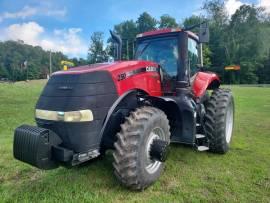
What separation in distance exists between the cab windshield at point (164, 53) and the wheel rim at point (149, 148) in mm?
1309

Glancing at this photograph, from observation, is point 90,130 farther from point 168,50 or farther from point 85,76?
point 168,50

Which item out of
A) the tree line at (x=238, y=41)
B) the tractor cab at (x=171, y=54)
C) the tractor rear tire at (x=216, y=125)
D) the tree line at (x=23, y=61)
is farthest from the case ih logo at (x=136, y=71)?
the tree line at (x=23, y=61)

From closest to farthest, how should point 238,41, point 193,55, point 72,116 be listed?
point 72,116 < point 193,55 < point 238,41

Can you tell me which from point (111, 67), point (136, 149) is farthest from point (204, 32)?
point (136, 149)

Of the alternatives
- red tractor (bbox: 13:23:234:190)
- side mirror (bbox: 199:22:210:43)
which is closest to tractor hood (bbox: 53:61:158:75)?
red tractor (bbox: 13:23:234:190)

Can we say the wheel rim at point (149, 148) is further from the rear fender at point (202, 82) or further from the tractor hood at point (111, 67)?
the rear fender at point (202, 82)

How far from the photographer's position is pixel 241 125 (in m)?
8.52

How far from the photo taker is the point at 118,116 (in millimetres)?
3836

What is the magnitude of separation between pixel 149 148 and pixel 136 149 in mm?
382

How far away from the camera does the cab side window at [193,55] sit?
5.16m

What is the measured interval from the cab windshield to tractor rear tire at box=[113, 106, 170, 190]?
1.34 meters

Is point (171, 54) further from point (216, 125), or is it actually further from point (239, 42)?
point (239, 42)

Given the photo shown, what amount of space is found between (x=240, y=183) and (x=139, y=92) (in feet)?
6.23

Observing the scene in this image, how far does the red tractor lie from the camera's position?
3.30 metres
